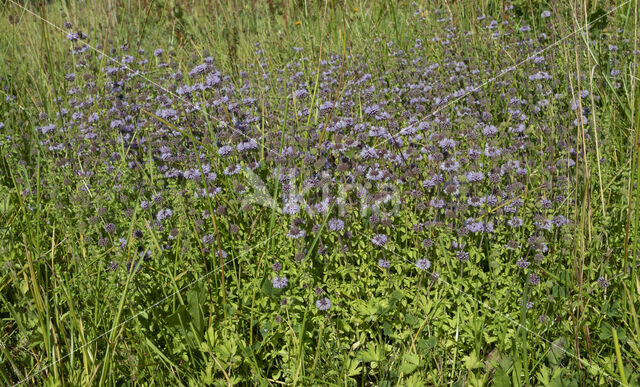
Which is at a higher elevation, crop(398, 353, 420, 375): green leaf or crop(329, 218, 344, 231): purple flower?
crop(329, 218, 344, 231): purple flower

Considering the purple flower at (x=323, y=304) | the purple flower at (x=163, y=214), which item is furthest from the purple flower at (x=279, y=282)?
the purple flower at (x=163, y=214)

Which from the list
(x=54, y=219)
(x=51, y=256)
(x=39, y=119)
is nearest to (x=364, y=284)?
(x=51, y=256)

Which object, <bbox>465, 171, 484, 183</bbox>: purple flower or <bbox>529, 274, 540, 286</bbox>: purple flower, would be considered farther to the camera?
<bbox>465, 171, 484, 183</bbox>: purple flower

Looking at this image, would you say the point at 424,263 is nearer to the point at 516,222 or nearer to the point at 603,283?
the point at 516,222

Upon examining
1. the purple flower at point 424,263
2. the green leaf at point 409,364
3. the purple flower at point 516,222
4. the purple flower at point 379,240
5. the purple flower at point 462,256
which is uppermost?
the purple flower at point 516,222

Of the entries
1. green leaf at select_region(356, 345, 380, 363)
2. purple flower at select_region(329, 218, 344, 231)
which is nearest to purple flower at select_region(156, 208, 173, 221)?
purple flower at select_region(329, 218, 344, 231)

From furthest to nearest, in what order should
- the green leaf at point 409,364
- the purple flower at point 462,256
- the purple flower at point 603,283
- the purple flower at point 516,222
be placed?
the purple flower at point 516,222 < the purple flower at point 462,256 < the purple flower at point 603,283 < the green leaf at point 409,364

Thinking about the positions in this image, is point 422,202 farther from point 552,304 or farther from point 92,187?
point 92,187

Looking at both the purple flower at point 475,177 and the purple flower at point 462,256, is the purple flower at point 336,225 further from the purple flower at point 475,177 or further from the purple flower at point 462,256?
the purple flower at point 475,177

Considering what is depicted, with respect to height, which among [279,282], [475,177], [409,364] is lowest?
[409,364]

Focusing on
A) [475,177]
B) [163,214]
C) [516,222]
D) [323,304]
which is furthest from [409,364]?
[163,214]

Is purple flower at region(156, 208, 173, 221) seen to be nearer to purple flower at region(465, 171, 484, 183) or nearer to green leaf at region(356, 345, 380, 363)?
green leaf at region(356, 345, 380, 363)

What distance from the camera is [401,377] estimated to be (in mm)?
2236

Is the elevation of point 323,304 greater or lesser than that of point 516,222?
lesser
